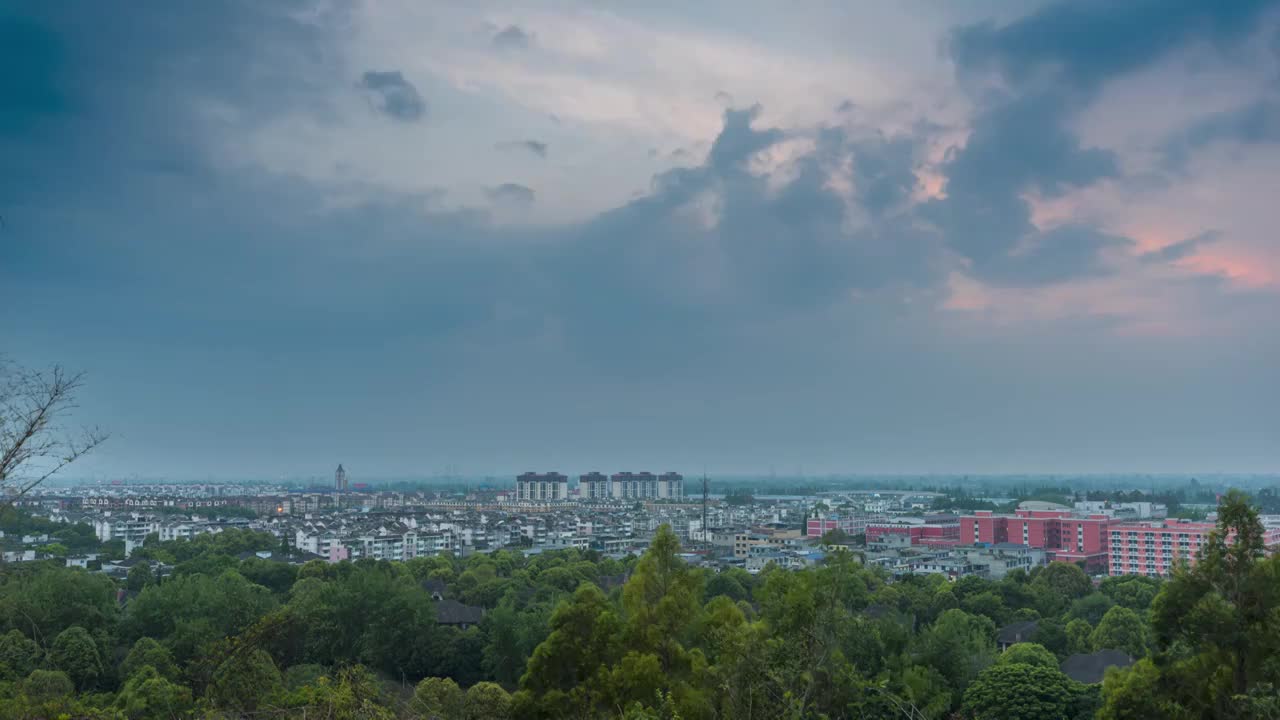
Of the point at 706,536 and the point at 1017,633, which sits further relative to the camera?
the point at 706,536

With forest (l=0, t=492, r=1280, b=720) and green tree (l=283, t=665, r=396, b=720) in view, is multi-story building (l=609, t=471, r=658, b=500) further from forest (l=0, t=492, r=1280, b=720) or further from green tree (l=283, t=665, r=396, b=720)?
green tree (l=283, t=665, r=396, b=720)

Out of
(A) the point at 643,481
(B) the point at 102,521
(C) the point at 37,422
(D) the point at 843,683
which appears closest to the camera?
(C) the point at 37,422

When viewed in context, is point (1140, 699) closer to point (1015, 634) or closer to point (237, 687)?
point (237, 687)

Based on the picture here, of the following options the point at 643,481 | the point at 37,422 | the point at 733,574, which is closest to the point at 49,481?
the point at 37,422

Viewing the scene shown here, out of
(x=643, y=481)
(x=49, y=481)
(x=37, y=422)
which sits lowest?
(x=643, y=481)

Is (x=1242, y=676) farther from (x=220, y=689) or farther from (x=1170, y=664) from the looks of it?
(x=220, y=689)

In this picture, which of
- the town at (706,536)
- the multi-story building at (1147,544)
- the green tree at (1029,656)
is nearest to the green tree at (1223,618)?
the green tree at (1029,656)

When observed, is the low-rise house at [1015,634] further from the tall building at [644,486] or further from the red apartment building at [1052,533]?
the tall building at [644,486]

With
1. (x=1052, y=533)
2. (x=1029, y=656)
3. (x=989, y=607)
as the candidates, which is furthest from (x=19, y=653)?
(x=1052, y=533)
